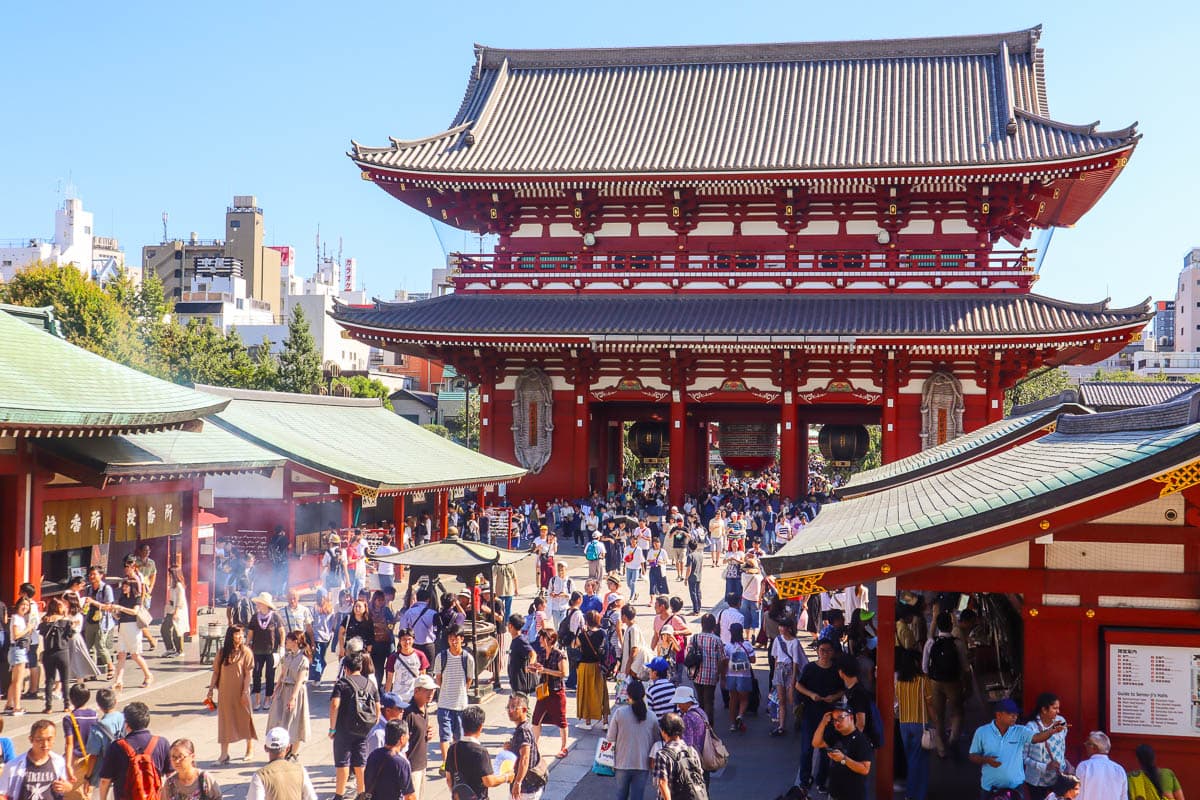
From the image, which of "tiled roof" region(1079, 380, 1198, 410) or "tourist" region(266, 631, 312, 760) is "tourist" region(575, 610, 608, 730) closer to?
"tourist" region(266, 631, 312, 760)

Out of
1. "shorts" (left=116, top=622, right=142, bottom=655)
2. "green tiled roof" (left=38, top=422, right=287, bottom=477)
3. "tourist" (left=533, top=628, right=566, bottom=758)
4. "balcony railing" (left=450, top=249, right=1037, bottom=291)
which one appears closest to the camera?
"tourist" (left=533, top=628, right=566, bottom=758)

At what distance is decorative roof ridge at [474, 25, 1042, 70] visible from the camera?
137ft

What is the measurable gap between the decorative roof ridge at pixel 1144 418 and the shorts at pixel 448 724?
309 inches

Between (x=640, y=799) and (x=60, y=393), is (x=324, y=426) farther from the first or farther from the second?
(x=640, y=799)

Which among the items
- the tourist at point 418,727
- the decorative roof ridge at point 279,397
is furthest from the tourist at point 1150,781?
the decorative roof ridge at point 279,397

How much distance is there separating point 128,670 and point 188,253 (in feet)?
301

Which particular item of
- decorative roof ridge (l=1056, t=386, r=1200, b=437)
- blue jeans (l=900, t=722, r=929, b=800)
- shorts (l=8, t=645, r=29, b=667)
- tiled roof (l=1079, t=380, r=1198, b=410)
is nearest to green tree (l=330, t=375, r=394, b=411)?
tiled roof (l=1079, t=380, r=1198, b=410)

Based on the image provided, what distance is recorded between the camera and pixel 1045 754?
9.30 meters

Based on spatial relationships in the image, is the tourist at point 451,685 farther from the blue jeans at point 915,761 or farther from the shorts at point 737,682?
the blue jeans at point 915,761

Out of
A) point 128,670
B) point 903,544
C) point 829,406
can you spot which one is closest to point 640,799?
point 903,544

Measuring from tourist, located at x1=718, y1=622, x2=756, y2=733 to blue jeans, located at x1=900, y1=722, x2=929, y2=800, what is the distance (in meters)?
3.28

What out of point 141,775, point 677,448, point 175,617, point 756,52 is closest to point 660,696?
point 141,775

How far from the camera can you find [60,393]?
1581 centimetres

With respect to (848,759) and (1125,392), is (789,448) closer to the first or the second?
(1125,392)
